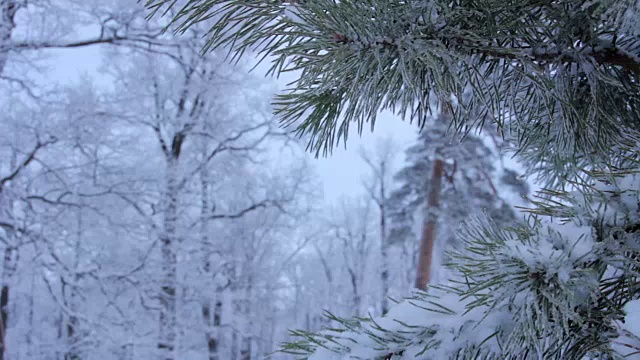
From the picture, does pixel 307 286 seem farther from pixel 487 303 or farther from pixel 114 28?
pixel 487 303

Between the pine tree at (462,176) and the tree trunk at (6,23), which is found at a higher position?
the tree trunk at (6,23)

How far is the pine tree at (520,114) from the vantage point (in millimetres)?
749

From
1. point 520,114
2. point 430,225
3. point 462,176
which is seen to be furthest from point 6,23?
point 462,176

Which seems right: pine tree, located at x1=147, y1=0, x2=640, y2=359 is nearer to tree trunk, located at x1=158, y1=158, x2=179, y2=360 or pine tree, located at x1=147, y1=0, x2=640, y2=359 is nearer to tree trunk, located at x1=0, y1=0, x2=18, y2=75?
tree trunk, located at x1=0, y1=0, x2=18, y2=75

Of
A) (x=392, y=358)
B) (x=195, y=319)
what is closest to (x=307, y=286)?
(x=195, y=319)

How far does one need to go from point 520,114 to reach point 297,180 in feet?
31.6

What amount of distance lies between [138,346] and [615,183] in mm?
7921

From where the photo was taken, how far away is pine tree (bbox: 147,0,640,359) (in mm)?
749

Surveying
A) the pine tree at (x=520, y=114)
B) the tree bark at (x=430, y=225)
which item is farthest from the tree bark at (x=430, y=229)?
the pine tree at (x=520, y=114)

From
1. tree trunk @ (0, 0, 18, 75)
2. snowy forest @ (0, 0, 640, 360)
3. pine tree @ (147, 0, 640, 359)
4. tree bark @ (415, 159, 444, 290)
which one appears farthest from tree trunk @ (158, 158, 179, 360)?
pine tree @ (147, 0, 640, 359)

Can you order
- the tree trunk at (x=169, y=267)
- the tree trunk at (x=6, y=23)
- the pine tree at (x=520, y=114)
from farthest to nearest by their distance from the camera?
1. the tree trunk at (x=169, y=267)
2. the tree trunk at (x=6, y=23)
3. the pine tree at (x=520, y=114)

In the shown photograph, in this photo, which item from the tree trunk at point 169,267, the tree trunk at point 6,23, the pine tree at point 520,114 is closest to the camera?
the pine tree at point 520,114

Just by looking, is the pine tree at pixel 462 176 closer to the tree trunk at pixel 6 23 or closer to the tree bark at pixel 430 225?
the tree bark at pixel 430 225

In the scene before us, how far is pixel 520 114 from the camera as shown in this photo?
1.22 metres
